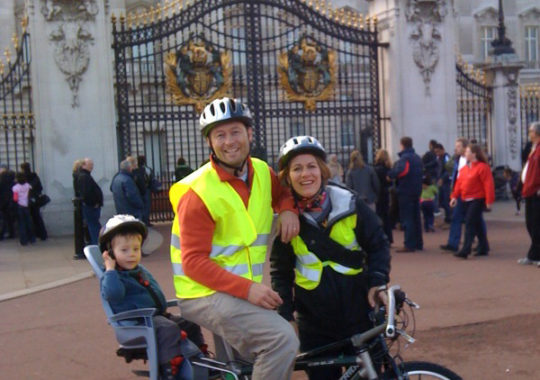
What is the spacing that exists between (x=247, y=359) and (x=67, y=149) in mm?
10623

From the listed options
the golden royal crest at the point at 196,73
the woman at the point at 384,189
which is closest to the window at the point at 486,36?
the golden royal crest at the point at 196,73

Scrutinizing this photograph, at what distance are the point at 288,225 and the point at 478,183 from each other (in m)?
7.22

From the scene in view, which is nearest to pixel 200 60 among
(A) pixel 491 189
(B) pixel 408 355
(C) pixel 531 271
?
(A) pixel 491 189

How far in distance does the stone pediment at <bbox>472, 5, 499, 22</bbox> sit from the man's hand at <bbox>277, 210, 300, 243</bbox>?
33656 mm

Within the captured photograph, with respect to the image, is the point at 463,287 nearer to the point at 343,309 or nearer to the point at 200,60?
the point at 343,309

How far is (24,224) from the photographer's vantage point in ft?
43.5

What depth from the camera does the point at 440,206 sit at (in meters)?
15.4

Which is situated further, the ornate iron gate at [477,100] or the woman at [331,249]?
the ornate iron gate at [477,100]

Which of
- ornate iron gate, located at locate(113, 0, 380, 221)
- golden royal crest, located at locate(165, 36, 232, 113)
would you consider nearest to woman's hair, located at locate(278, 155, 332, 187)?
ornate iron gate, located at locate(113, 0, 380, 221)

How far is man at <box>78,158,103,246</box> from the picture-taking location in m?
11.3

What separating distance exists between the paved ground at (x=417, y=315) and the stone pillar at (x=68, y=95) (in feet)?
6.55

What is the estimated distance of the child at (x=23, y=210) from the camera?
13234mm

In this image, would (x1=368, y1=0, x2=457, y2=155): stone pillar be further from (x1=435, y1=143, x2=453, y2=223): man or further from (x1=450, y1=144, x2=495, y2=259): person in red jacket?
(x1=450, y1=144, x2=495, y2=259): person in red jacket

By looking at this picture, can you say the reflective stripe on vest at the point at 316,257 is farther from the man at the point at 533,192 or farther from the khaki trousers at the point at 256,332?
the man at the point at 533,192
